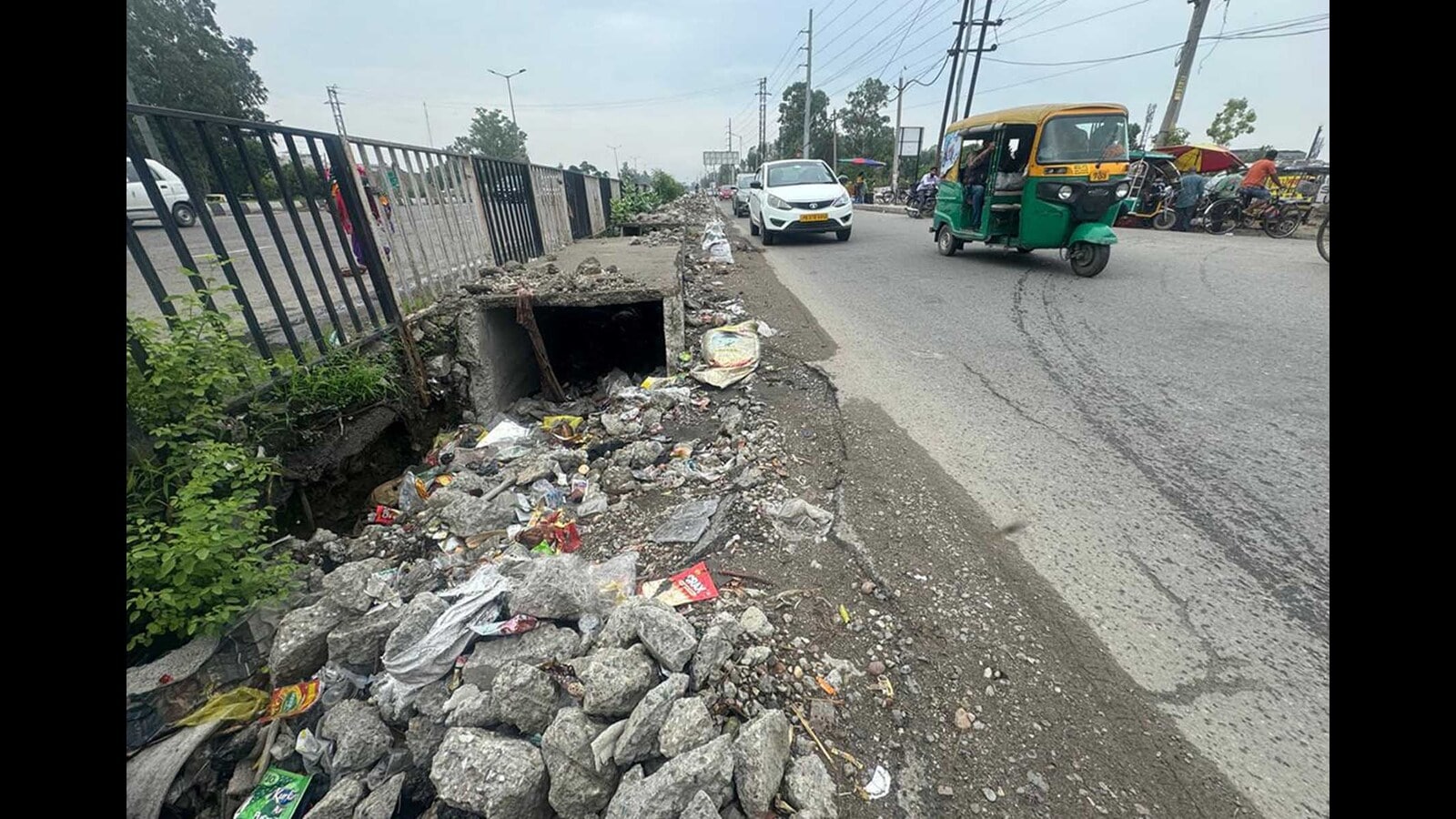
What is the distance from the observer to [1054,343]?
4672 mm

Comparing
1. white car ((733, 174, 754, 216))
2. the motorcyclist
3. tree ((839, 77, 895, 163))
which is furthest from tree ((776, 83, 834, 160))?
the motorcyclist

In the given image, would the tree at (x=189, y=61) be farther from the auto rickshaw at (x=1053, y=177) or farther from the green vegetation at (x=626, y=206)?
the auto rickshaw at (x=1053, y=177)

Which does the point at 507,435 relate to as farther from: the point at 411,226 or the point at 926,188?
the point at 926,188

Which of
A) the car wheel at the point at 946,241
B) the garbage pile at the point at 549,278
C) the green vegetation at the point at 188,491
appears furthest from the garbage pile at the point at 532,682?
the car wheel at the point at 946,241

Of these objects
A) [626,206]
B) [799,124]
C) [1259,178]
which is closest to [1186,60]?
[1259,178]

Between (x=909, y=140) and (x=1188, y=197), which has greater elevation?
(x=909, y=140)

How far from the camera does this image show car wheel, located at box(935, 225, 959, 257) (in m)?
8.87

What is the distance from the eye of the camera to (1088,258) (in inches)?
273

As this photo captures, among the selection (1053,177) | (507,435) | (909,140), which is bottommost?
(507,435)

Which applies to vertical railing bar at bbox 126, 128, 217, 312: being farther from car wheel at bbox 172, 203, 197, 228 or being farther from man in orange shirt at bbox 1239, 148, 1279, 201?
man in orange shirt at bbox 1239, 148, 1279, 201

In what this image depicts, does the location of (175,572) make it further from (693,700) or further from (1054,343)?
(1054,343)

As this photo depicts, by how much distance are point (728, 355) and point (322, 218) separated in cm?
338

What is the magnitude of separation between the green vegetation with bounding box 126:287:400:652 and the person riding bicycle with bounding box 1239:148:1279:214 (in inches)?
629

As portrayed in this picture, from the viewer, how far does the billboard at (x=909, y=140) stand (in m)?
24.1
